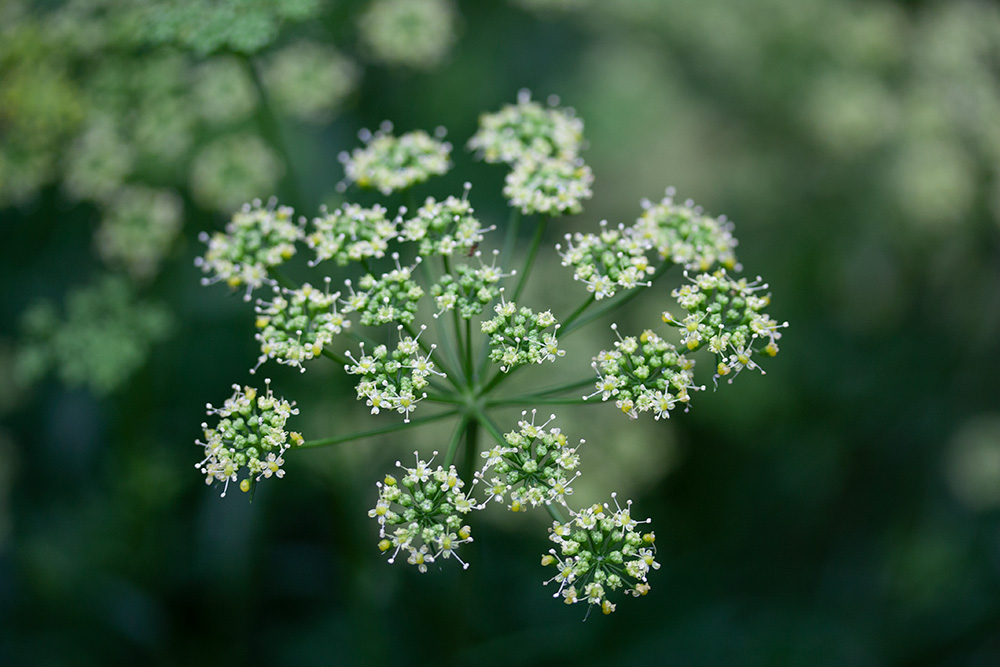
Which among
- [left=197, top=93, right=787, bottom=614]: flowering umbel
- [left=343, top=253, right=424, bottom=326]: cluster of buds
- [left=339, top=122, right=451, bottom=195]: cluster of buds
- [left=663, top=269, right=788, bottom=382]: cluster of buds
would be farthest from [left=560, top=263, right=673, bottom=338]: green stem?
[left=339, top=122, right=451, bottom=195]: cluster of buds

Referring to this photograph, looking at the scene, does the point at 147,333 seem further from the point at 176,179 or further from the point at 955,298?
the point at 955,298

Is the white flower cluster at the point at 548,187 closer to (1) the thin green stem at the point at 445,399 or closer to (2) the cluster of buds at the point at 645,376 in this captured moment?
(2) the cluster of buds at the point at 645,376

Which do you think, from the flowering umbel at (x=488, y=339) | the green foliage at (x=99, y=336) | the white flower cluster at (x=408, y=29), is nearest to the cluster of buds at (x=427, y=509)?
the flowering umbel at (x=488, y=339)

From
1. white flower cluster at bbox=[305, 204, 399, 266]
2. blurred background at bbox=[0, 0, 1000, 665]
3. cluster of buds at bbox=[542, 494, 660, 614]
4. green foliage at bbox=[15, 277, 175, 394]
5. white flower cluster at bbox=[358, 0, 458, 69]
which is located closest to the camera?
cluster of buds at bbox=[542, 494, 660, 614]

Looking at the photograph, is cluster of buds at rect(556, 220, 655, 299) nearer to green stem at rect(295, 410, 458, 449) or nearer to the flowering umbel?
the flowering umbel

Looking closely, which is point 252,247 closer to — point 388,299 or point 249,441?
point 388,299

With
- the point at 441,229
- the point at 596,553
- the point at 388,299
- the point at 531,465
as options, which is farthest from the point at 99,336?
the point at 596,553

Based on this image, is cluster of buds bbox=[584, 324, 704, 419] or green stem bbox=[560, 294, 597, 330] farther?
green stem bbox=[560, 294, 597, 330]
